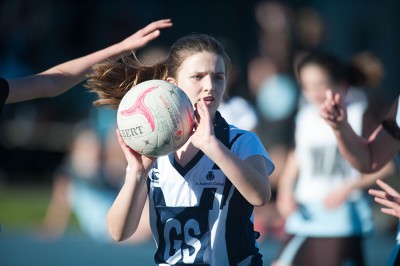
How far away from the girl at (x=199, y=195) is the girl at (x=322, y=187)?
7.16ft

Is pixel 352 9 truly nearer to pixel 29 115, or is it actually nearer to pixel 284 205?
pixel 29 115

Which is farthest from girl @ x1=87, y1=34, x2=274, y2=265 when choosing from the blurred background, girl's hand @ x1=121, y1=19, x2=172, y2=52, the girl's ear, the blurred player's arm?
the blurred player's arm

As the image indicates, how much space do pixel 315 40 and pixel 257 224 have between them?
2169mm

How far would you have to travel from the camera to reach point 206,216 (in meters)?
3.96

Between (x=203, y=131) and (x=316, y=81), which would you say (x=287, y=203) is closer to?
(x=316, y=81)

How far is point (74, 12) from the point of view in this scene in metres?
18.4

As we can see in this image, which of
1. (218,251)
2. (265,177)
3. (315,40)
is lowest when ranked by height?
(218,251)

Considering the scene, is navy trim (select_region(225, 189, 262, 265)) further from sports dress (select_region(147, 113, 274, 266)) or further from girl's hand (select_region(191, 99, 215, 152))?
Result: girl's hand (select_region(191, 99, 215, 152))

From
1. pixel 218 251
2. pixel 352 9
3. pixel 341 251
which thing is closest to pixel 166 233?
pixel 218 251

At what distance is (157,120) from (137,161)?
245 millimetres

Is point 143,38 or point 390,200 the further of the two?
point 143,38

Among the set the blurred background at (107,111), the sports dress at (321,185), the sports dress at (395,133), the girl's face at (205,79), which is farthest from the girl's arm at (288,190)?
the girl's face at (205,79)

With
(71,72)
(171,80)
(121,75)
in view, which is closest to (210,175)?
(171,80)

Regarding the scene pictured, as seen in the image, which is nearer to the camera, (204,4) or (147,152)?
(147,152)
